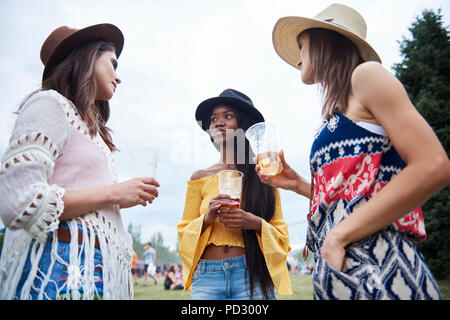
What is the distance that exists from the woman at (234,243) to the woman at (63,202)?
1145 mm

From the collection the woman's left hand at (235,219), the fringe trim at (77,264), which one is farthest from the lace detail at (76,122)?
the woman's left hand at (235,219)

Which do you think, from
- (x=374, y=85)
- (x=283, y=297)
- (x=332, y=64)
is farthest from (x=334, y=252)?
(x=283, y=297)

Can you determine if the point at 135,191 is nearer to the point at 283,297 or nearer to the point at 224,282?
the point at 224,282

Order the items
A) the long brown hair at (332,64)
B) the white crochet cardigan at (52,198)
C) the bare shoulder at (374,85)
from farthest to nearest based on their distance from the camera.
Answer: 1. the long brown hair at (332,64)
2. the white crochet cardigan at (52,198)
3. the bare shoulder at (374,85)

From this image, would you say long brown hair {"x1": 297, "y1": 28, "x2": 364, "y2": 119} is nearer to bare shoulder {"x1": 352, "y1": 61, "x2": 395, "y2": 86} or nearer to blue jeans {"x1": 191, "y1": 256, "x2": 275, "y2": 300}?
bare shoulder {"x1": 352, "y1": 61, "x2": 395, "y2": 86}

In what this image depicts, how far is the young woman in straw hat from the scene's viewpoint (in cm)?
139

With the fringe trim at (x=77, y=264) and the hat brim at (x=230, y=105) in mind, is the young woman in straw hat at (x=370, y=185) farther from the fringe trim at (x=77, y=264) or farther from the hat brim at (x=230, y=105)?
the hat brim at (x=230, y=105)

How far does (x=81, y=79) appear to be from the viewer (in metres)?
2.18

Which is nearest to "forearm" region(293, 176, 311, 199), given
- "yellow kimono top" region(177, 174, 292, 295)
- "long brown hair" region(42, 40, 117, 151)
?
"yellow kimono top" region(177, 174, 292, 295)

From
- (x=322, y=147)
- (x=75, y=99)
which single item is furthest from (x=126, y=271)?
(x=322, y=147)

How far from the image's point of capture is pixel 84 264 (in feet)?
5.54

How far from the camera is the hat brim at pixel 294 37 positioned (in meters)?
2.01

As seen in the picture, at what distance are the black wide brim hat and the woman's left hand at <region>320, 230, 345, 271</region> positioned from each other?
2.54 meters
